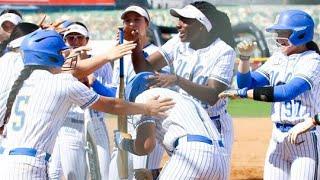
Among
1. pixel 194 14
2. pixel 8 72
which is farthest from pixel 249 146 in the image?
pixel 8 72

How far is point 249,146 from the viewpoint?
13.3 meters

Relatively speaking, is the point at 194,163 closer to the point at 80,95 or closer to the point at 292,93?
the point at 80,95

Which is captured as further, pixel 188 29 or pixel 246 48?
pixel 188 29

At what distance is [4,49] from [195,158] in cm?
283

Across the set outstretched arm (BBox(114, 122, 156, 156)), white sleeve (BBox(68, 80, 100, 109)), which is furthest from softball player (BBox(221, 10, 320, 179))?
white sleeve (BBox(68, 80, 100, 109))

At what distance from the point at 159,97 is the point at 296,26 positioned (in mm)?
1564

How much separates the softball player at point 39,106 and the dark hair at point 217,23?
1760 millimetres

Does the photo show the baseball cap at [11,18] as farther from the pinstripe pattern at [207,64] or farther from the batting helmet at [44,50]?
the batting helmet at [44,50]

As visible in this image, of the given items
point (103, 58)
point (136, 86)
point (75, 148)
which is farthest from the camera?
point (75, 148)

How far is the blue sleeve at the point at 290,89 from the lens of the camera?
6.11 meters

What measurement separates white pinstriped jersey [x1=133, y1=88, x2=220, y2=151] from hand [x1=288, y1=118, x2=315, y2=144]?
0.74 meters

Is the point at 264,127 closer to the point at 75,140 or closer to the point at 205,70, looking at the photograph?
the point at 75,140

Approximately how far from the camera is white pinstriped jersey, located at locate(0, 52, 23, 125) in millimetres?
5898

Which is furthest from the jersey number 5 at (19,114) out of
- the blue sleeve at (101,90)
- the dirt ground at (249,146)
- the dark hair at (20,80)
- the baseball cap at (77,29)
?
the dirt ground at (249,146)
